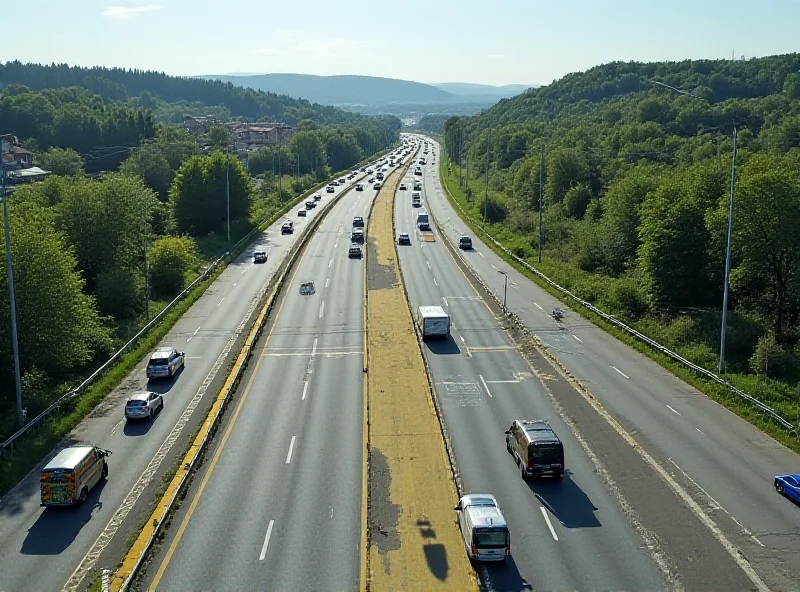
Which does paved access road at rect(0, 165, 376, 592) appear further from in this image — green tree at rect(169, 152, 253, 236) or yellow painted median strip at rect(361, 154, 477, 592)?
green tree at rect(169, 152, 253, 236)

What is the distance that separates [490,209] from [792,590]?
90.2 m

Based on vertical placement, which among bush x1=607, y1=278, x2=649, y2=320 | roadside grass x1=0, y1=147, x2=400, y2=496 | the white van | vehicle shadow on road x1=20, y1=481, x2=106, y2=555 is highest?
bush x1=607, y1=278, x2=649, y2=320

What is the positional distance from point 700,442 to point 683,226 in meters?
25.1

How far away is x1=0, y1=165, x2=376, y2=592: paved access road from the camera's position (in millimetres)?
23719

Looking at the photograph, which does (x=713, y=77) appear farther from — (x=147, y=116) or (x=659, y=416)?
(x=659, y=416)

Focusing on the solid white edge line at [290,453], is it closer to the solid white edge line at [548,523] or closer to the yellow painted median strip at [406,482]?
the yellow painted median strip at [406,482]

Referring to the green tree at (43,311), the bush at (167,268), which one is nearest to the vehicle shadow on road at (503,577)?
the green tree at (43,311)

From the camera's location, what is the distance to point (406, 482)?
2842 cm

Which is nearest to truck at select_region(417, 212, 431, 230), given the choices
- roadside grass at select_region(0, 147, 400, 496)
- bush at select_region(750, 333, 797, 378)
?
roadside grass at select_region(0, 147, 400, 496)

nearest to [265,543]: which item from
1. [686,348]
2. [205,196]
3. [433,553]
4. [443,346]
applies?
[433,553]

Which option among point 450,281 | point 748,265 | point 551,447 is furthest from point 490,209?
point 551,447

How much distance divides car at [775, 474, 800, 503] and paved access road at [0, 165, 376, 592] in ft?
75.0

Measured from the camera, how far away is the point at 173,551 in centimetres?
2391

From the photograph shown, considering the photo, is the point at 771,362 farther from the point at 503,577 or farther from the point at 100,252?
the point at 100,252
